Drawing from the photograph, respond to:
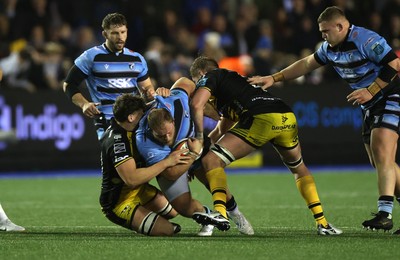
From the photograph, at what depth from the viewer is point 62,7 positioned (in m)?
18.2

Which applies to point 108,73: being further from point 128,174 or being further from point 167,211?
point 128,174

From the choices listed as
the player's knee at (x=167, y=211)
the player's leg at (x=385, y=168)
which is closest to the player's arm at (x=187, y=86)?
the player's knee at (x=167, y=211)

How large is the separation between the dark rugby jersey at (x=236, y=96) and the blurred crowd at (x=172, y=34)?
7.46 m

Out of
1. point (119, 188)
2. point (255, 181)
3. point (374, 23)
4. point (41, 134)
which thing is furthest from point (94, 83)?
point (374, 23)

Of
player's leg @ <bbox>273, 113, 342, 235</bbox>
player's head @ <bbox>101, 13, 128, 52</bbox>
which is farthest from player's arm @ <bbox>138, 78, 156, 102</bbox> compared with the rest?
player's leg @ <bbox>273, 113, 342, 235</bbox>

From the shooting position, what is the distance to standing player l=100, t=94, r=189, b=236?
8.04m

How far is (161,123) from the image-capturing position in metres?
7.93

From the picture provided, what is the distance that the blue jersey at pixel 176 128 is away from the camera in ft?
27.0

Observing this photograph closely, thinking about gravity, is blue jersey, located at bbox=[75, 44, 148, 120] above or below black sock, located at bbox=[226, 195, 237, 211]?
above

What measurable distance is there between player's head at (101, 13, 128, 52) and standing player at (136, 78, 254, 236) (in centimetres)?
133

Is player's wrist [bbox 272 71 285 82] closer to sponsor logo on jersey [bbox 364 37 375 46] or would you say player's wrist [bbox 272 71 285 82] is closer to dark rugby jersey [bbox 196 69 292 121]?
dark rugby jersey [bbox 196 69 292 121]

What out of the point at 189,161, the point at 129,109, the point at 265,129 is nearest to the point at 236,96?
the point at 265,129

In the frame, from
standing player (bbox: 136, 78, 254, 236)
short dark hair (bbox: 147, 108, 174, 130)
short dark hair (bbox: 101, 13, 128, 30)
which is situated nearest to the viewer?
short dark hair (bbox: 147, 108, 174, 130)

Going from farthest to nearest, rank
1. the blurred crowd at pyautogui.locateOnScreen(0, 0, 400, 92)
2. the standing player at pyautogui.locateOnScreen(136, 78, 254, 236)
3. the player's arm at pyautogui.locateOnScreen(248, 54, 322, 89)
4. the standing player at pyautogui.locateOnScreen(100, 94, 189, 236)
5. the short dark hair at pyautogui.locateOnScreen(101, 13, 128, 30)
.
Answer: the blurred crowd at pyautogui.locateOnScreen(0, 0, 400, 92), the short dark hair at pyautogui.locateOnScreen(101, 13, 128, 30), the player's arm at pyautogui.locateOnScreen(248, 54, 322, 89), the standing player at pyautogui.locateOnScreen(136, 78, 254, 236), the standing player at pyautogui.locateOnScreen(100, 94, 189, 236)
